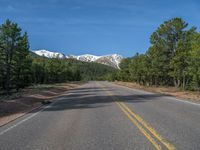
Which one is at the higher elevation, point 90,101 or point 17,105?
point 90,101

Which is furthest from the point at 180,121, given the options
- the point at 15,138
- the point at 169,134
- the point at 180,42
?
the point at 180,42

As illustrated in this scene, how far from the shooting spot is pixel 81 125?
10.3 meters

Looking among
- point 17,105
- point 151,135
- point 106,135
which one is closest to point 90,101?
point 17,105

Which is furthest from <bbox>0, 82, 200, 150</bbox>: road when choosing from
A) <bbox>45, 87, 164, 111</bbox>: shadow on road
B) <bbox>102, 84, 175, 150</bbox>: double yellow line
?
<bbox>45, 87, 164, 111</bbox>: shadow on road

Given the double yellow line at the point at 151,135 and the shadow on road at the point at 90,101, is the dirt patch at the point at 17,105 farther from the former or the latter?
the double yellow line at the point at 151,135

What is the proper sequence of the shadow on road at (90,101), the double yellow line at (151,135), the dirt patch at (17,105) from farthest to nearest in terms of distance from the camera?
1. the shadow on road at (90,101)
2. the dirt patch at (17,105)
3. the double yellow line at (151,135)

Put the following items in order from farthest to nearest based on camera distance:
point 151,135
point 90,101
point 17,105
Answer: point 90,101 < point 17,105 < point 151,135

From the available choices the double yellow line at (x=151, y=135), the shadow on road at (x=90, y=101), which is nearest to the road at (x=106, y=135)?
the double yellow line at (x=151, y=135)

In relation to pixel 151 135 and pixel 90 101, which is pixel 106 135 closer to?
pixel 151 135

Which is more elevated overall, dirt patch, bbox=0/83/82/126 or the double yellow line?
the double yellow line

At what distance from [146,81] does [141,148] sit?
245 feet

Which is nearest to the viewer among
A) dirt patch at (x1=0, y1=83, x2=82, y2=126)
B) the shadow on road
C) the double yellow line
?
the double yellow line

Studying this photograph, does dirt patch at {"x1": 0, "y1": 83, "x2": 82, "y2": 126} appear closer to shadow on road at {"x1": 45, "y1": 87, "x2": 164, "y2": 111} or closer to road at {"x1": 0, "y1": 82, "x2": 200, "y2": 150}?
shadow on road at {"x1": 45, "y1": 87, "x2": 164, "y2": 111}

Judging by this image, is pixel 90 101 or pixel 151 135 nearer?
pixel 151 135
